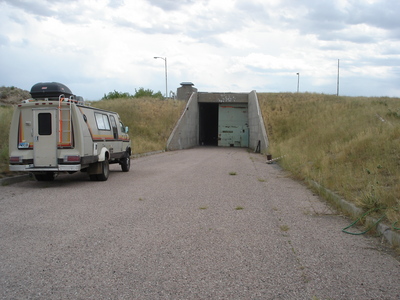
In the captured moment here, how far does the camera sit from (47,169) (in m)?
11.4

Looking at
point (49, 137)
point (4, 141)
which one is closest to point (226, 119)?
point (4, 141)

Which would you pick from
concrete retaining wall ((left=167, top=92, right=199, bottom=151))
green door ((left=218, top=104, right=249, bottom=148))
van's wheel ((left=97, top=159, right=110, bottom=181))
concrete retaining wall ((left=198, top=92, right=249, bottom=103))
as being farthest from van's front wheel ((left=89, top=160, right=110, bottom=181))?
green door ((left=218, top=104, right=249, bottom=148))

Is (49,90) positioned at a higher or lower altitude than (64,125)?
higher

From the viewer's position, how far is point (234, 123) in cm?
4297

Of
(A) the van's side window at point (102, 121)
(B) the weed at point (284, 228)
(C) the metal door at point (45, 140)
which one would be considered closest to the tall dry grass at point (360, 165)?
(B) the weed at point (284, 228)

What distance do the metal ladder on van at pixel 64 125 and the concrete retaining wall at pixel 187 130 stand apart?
2202 centimetres

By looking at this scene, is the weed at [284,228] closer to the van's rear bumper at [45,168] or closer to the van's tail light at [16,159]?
the van's rear bumper at [45,168]

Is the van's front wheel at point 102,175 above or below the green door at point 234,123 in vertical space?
below

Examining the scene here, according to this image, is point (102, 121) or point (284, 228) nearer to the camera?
point (284, 228)

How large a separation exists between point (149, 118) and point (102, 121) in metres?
23.4

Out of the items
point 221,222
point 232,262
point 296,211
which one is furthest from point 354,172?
point 232,262

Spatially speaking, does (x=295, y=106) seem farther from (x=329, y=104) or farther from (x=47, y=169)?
(x=47, y=169)

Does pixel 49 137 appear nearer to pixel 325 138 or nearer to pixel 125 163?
pixel 125 163

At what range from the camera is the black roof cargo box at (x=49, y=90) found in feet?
43.6
